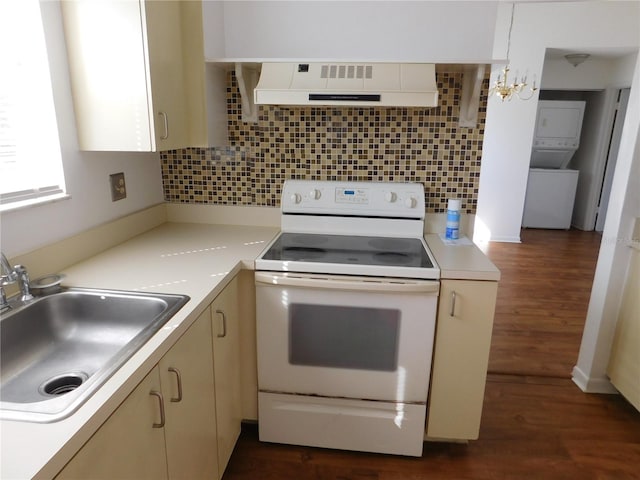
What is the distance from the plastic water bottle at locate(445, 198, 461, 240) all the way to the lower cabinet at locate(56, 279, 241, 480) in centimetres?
102

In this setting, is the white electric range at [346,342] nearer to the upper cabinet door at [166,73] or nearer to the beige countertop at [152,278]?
the beige countertop at [152,278]

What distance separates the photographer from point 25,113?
147 centimetres

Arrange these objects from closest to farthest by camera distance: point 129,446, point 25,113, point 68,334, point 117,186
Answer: point 129,446 < point 68,334 < point 25,113 < point 117,186

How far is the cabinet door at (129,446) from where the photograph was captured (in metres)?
0.81

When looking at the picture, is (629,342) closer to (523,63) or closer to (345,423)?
(345,423)

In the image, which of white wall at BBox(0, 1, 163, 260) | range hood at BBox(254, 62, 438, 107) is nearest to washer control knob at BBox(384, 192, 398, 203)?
range hood at BBox(254, 62, 438, 107)

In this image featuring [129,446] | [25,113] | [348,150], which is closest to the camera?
[129,446]

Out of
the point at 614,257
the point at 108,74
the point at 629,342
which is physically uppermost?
the point at 108,74

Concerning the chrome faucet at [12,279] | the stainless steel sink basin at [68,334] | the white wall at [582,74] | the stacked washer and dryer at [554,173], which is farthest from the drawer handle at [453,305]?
→ the white wall at [582,74]

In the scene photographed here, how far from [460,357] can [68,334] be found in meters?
1.42

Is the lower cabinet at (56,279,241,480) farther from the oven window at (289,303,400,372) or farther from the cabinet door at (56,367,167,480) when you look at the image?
the oven window at (289,303,400,372)

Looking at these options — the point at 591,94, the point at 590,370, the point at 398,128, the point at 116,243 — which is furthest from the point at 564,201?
the point at 116,243

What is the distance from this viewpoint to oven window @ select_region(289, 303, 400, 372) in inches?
67.1

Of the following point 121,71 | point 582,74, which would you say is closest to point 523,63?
point 582,74
